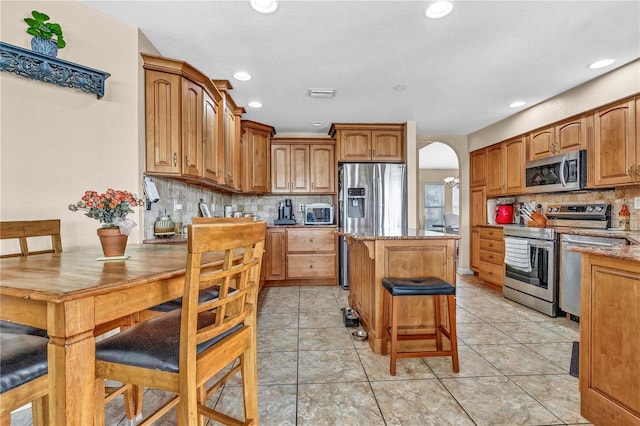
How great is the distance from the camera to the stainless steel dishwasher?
2.92m

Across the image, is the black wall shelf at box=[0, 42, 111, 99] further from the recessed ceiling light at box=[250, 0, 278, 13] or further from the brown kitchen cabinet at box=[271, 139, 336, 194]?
the brown kitchen cabinet at box=[271, 139, 336, 194]

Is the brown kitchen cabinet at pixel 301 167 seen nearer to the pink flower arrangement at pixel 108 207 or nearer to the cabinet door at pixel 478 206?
A: the cabinet door at pixel 478 206

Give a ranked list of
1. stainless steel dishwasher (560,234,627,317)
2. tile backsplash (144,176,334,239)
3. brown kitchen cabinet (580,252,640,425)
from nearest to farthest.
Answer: brown kitchen cabinet (580,252,640,425), tile backsplash (144,176,334,239), stainless steel dishwasher (560,234,627,317)

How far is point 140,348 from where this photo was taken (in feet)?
3.21

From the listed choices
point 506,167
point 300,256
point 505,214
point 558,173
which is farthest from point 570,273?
point 300,256

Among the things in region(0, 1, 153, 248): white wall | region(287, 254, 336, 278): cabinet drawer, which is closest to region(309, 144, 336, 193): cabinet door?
region(287, 254, 336, 278): cabinet drawer

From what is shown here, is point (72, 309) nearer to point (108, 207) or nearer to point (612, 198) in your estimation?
point (108, 207)

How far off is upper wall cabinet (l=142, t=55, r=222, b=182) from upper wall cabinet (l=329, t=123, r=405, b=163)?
2365 millimetres

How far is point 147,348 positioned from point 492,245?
4533 mm

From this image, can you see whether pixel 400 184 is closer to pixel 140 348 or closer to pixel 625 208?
pixel 625 208

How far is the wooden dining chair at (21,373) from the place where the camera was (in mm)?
882

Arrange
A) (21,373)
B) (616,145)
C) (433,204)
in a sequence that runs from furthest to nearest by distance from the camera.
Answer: (433,204), (616,145), (21,373)

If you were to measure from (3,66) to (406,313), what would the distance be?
2875mm

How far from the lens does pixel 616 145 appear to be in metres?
2.88
